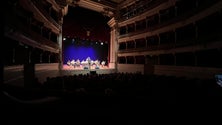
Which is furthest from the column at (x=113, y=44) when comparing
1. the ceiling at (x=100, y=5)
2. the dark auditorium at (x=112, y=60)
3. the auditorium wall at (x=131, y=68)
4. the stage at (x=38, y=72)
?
the stage at (x=38, y=72)

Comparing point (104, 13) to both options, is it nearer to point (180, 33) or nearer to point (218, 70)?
point (180, 33)

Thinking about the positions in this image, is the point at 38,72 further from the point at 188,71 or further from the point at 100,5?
the point at 100,5

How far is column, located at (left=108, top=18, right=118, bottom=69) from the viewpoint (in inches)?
785

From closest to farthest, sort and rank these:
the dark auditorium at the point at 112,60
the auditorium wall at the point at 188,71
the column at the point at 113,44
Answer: the dark auditorium at the point at 112,60 → the auditorium wall at the point at 188,71 → the column at the point at 113,44

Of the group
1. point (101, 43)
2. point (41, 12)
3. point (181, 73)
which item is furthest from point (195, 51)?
point (101, 43)

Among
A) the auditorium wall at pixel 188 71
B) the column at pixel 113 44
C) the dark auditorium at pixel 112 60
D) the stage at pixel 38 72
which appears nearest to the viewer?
the dark auditorium at pixel 112 60

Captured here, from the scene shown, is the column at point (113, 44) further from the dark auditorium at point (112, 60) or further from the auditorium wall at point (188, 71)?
the auditorium wall at point (188, 71)

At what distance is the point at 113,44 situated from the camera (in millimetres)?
20547

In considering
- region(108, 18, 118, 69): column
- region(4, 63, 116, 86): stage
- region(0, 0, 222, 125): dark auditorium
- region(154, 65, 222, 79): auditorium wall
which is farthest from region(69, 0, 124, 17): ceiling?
region(154, 65, 222, 79): auditorium wall

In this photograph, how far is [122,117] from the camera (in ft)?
7.66

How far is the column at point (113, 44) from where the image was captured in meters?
19.9

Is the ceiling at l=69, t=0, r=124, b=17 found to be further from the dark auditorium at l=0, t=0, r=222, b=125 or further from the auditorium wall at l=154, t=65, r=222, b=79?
the auditorium wall at l=154, t=65, r=222, b=79

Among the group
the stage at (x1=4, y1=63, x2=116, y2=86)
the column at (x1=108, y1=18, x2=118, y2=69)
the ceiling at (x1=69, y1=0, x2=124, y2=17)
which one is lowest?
the stage at (x1=4, y1=63, x2=116, y2=86)

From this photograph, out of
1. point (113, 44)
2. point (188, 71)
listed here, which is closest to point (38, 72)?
point (188, 71)
